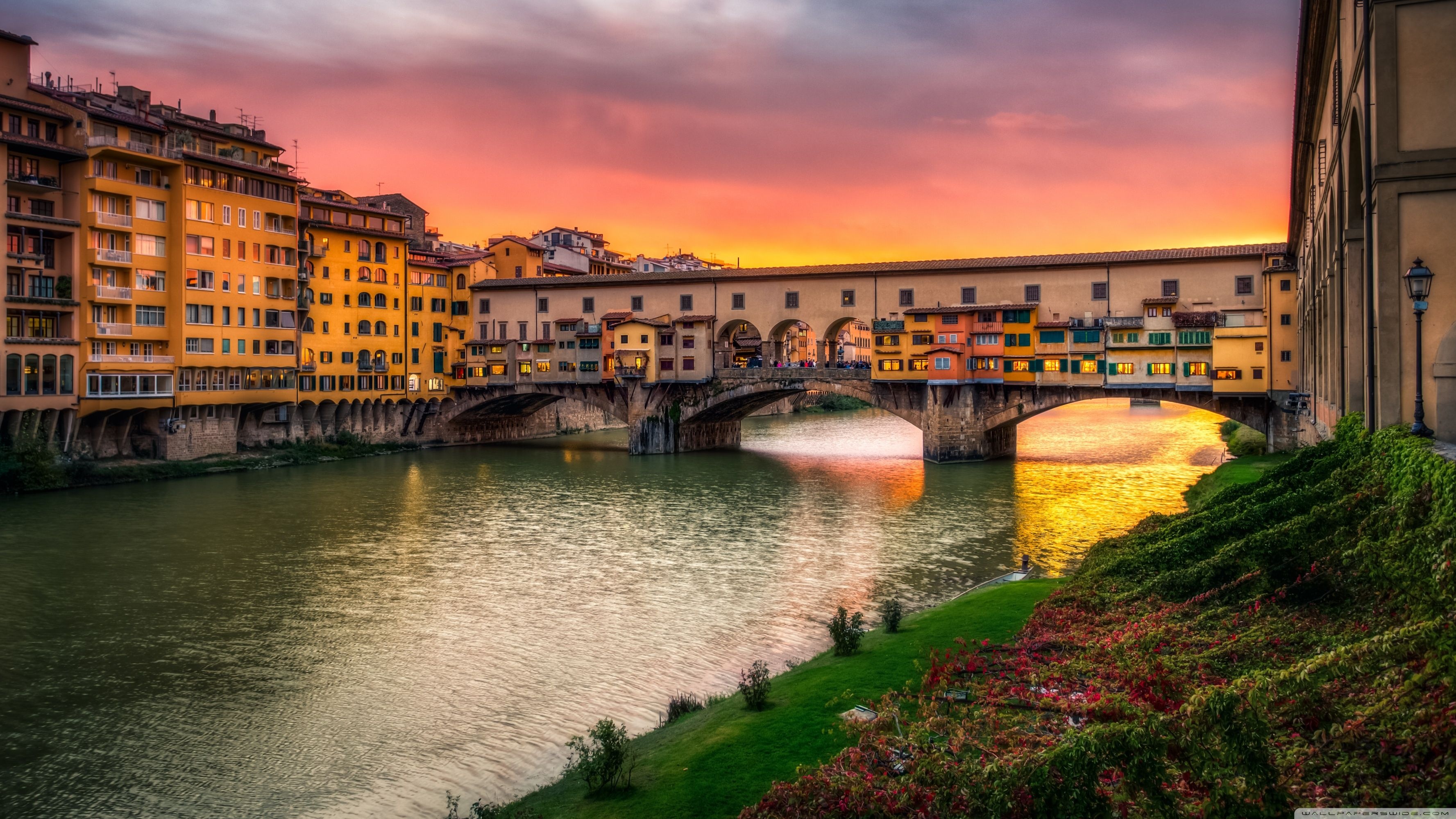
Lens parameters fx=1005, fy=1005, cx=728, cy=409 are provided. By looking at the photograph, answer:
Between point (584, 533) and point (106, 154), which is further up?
point (106, 154)

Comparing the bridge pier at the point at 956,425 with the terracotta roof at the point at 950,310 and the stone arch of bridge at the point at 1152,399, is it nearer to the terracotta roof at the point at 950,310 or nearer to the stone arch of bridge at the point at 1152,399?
the stone arch of bridge at the point at 1152,399

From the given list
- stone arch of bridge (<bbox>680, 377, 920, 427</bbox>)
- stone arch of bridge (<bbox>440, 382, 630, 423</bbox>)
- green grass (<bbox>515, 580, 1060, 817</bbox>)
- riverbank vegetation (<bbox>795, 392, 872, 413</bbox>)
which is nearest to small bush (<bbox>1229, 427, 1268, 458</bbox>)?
stone arch of bridge (<bbox>680, 377, 920, 427</bbox>)

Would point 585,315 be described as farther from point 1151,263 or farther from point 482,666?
point 482,666

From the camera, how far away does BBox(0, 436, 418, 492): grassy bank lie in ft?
133

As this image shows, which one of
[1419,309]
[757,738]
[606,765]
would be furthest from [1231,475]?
[606,765]

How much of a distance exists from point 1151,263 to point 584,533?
32.8 m

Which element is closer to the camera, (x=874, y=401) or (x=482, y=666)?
(x=482, y=666)

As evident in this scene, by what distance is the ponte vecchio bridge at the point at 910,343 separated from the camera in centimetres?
4838

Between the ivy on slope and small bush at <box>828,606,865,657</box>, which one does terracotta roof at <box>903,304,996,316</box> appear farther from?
small bush at <box>828,606,865,657</box>

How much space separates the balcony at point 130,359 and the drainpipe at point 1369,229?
4931 centimetres

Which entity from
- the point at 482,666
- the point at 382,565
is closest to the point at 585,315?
Result: the point at 382,565

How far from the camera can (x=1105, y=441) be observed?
65.9 metres

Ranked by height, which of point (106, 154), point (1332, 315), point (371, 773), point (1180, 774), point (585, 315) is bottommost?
point (371, 773)

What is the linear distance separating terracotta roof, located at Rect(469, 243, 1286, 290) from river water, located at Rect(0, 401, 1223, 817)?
10514 millimetres
